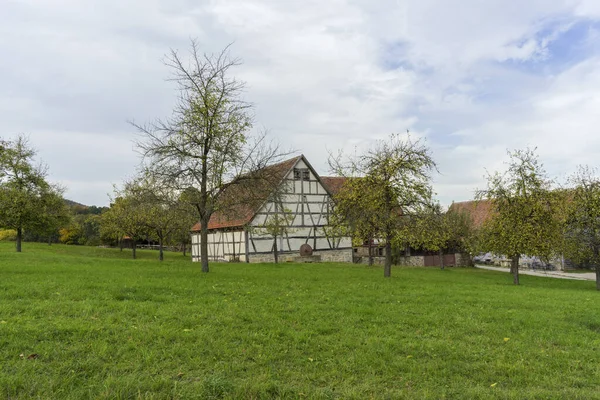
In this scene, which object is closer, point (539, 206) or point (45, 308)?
point (45, 308)

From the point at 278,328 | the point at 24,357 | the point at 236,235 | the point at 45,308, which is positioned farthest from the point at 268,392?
the point at 236,235

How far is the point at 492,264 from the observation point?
4509cm

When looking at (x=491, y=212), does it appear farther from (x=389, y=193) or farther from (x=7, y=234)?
(x=7, y=234)

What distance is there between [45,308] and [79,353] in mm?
2591

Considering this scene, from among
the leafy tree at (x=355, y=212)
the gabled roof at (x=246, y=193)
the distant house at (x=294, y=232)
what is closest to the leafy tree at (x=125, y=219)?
the distant house at (x=294, y=232)

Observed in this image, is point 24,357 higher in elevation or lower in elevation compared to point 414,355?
higher

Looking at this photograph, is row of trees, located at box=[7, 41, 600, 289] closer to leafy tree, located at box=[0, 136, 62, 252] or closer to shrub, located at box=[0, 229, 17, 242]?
leafy tree, located at box=[0, 136, 62, 252]

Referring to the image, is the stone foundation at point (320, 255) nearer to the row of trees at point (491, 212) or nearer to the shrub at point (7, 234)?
the row of trees at point (491, 212)

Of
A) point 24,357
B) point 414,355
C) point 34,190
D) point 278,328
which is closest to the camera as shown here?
point 24,357

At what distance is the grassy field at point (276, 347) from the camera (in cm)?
471

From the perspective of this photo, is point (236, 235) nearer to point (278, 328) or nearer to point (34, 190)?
point (34, 190)

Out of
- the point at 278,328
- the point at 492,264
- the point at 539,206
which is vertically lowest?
the point at 492,264

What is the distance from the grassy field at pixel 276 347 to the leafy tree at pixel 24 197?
65.1 feet

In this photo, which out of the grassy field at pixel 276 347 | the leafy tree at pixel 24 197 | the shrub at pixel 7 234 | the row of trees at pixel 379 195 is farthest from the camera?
the shrub at pixel 7 234
